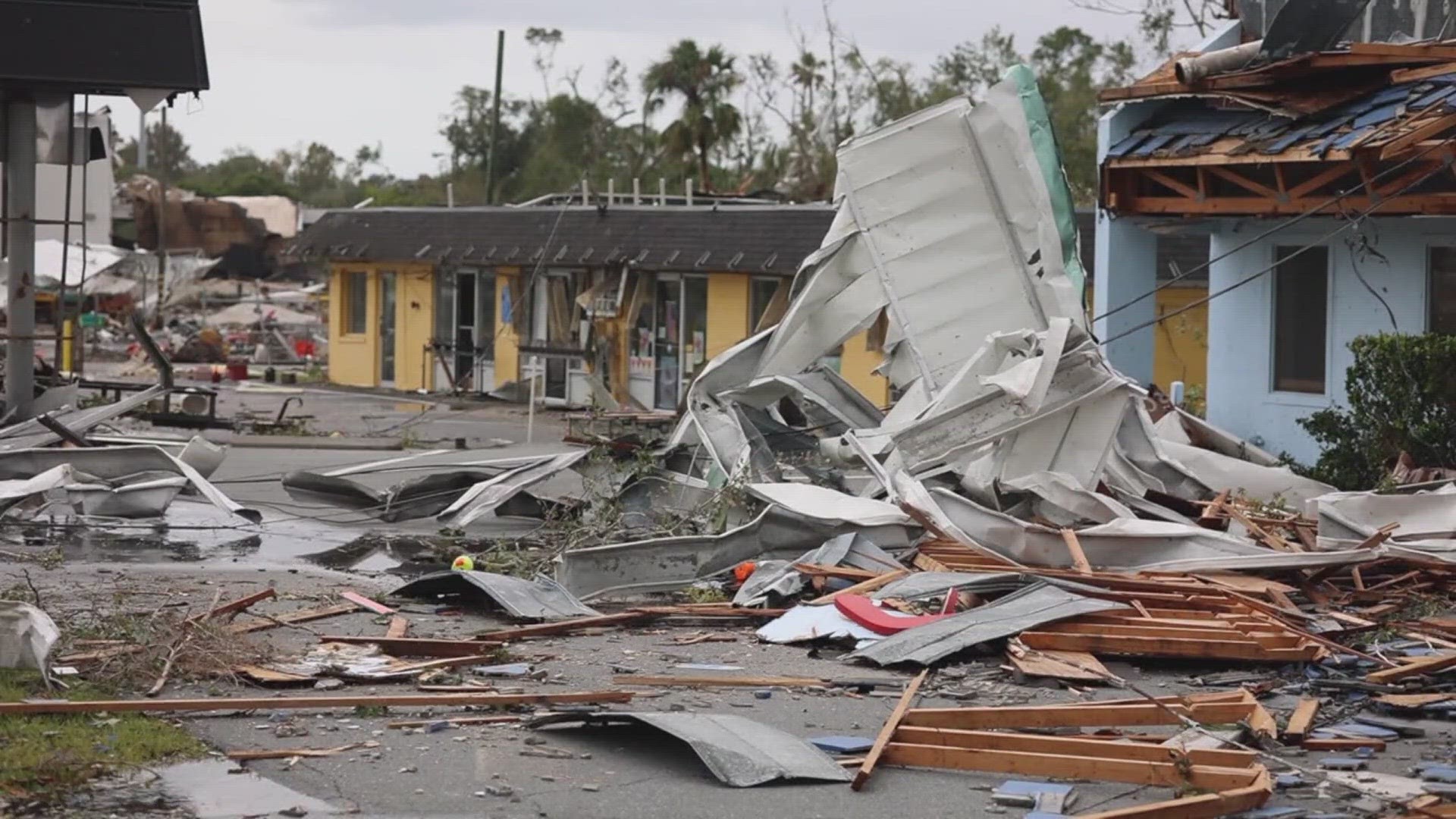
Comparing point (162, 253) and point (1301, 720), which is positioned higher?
point (162, 253)

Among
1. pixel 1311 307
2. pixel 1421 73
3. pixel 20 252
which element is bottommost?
pixel 1311 307

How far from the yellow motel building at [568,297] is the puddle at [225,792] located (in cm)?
1795

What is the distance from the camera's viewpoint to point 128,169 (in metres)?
100

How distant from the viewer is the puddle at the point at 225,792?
21.9 ft

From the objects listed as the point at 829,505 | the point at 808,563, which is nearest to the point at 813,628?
the point at 808,563

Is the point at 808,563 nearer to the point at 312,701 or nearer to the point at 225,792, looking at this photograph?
the point at 312,701

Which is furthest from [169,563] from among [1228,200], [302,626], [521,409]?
[521,409]

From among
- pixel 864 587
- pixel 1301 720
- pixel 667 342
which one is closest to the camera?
pixel 1301 720

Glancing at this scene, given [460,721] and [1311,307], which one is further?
[1311,307]

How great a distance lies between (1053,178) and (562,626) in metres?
7.76

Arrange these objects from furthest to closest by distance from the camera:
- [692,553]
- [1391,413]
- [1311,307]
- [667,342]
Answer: [667,342] → [1311,307] → [1391,413] → [692,553]

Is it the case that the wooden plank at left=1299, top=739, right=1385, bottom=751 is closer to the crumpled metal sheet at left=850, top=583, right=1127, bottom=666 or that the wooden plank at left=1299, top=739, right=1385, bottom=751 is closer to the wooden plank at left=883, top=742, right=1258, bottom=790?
the wooden plank at left=883, top=742, right=1258, bottom=790

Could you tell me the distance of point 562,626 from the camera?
10672 millimetres

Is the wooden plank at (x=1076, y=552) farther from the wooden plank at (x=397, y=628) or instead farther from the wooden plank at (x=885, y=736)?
the wooden plank at (x=397, y=628)
